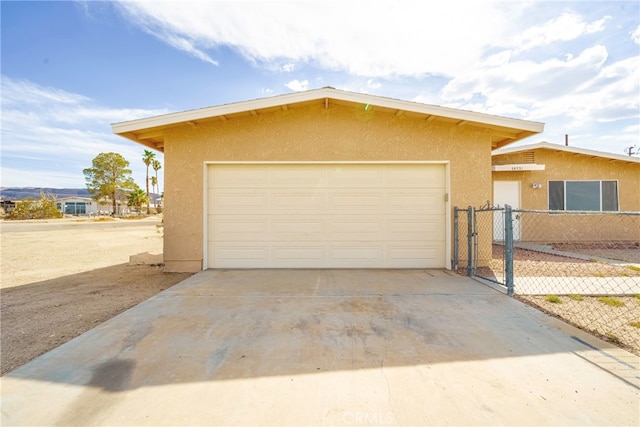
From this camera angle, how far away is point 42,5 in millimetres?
6816

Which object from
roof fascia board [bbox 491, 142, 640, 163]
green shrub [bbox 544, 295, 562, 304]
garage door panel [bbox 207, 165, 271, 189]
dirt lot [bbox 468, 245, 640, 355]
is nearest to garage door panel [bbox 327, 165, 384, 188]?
garage door panel [bbox 207, 165, 271, 189]

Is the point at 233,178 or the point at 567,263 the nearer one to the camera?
the point at 233,178

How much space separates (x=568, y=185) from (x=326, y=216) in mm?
9870

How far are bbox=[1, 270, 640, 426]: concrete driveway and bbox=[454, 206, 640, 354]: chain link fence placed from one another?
2.07 ft

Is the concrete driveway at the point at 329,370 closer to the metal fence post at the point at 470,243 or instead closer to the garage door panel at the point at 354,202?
the metal fence post at the point at 470,243

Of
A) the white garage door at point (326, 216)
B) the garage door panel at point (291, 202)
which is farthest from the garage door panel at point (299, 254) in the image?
the garage door panel at point (291, 202)

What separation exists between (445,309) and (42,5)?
11207mm

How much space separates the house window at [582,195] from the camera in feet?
32.9

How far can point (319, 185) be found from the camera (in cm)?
635

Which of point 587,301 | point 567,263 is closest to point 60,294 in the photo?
point 587,301

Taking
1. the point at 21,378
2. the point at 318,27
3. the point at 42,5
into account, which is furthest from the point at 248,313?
the point at 42,5

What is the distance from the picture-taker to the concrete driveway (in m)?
1.85

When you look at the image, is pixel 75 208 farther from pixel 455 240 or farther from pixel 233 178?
pixel 455 240

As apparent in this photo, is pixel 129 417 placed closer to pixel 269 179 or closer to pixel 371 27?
pixel 269 179
